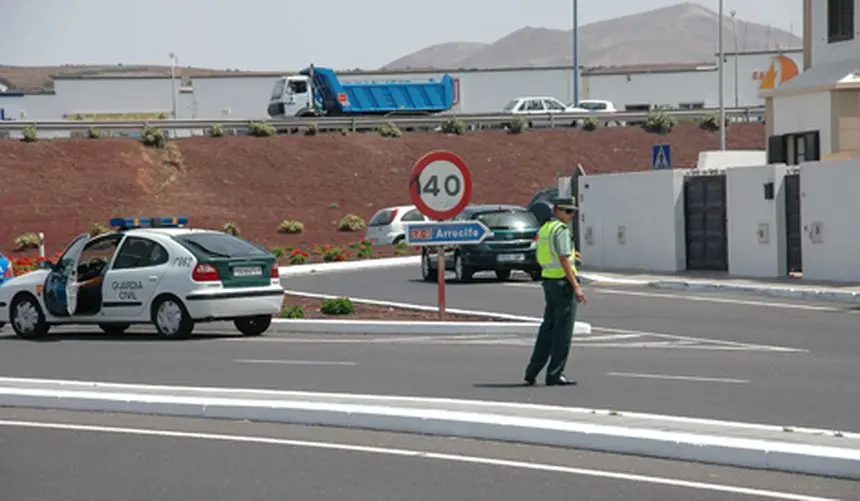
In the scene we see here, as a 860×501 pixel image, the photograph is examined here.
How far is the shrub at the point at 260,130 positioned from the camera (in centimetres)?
6806

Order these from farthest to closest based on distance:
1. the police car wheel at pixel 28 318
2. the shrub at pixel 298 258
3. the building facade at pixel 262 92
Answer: the building facade at pixel 262 92 → the shrub at pixel 298 258 → the police car wheel at pixel 28 318

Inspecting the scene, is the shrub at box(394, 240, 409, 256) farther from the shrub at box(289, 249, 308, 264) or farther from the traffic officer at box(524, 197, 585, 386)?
the traffic officer at box(524, 197, 585, 386)

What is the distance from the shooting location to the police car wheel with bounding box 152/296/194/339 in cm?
2067

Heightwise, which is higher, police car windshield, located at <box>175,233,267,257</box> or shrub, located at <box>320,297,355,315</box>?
police car windshield, located at <box>175,233,267,257</box>

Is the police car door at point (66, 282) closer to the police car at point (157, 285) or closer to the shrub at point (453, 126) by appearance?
the police car at point (157, 285)

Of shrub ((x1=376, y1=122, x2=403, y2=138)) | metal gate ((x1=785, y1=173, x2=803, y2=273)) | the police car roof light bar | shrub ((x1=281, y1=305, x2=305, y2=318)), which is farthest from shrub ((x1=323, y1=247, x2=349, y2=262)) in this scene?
shrub ((x1=376, y1=122, x2=403, y2=138))

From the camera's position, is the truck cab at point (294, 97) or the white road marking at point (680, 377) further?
the truck cab at point (294, 97)

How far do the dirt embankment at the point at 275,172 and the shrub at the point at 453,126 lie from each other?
1.67ft

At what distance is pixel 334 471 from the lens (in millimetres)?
10094

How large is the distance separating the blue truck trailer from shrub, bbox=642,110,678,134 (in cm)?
1061

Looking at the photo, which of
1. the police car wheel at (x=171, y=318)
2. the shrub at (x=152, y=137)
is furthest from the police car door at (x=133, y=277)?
the shrub at (x=152, y=137)

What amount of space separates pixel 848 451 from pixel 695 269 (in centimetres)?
2409

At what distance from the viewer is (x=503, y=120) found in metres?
71.2

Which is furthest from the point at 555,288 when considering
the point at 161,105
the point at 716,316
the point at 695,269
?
the point at 161,105
